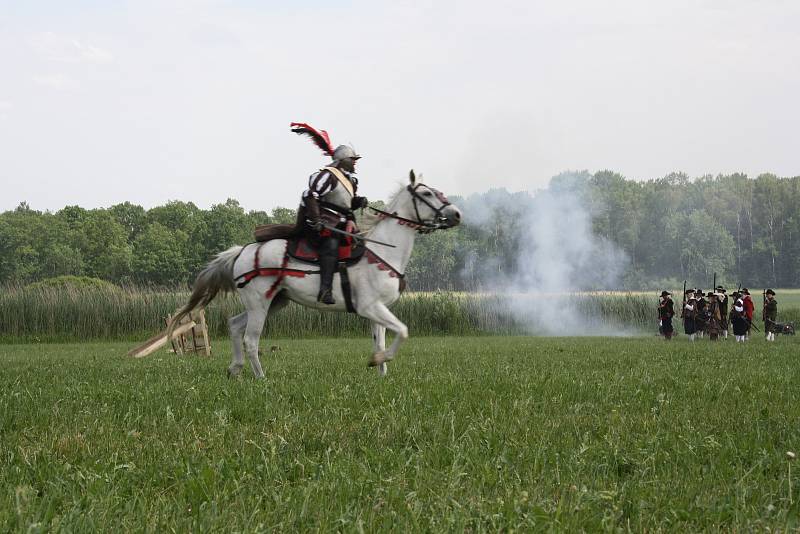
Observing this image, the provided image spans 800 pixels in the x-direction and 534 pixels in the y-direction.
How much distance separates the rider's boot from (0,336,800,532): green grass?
212 cm

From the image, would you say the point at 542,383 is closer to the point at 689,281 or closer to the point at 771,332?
the point at 771,332

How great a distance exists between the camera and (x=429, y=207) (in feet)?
35.8

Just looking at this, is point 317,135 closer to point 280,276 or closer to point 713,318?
point 280,276

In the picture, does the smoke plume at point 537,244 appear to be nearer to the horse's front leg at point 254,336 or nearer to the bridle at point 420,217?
the bridle at point 420,217

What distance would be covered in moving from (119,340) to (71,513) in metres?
30.2

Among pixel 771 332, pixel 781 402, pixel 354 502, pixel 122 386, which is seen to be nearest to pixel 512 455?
pixel 354 502

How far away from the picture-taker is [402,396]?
7258mm

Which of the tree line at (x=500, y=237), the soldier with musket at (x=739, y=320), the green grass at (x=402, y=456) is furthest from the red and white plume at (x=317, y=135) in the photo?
the tree line at (x=500, y=237)

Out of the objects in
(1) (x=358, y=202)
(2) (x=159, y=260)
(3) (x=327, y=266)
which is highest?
(2) (x=159, y=260)

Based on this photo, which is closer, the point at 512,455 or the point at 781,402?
the point at 512,455

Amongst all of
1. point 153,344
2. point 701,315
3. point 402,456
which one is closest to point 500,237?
point 701,315

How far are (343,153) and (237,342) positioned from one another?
9.87ft

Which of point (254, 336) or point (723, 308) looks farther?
point (723, 308)

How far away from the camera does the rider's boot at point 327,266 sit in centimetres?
1048
